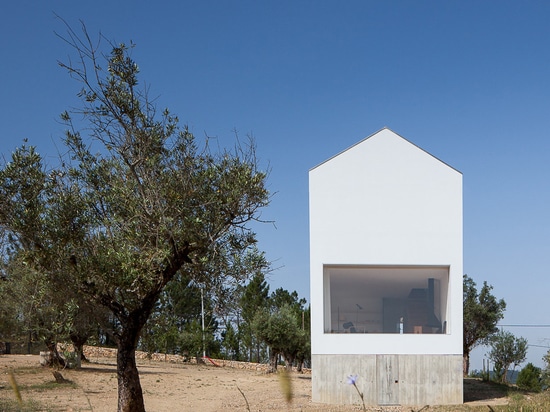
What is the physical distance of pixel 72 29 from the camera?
1021 centimetres

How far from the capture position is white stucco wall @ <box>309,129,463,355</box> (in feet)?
70.3

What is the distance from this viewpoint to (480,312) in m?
34.3

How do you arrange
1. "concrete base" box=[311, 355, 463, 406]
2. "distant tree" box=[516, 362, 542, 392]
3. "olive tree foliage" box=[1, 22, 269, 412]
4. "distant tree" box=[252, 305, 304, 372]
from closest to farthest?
"olive tree foliage" box=[1, 22, 269, 412], "concrete base" box=[311, 355, 463, 406], "distant tree" box=[516, 362, 542, 392], "distant tree" box=[252, 305, 304, 372]

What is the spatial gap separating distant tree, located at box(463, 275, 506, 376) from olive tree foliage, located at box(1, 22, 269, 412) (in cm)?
2453

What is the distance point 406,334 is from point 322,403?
11.5 feet

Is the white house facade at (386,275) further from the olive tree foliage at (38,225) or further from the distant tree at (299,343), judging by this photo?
the distant tree at (299,343)

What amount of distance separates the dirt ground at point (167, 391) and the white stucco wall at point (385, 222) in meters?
2.17

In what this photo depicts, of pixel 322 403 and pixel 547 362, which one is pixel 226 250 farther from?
pixel 547 362

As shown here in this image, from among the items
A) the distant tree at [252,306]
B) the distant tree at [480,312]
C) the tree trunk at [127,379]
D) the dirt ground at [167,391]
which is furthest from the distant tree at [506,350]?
the tree trunk at [127,379]

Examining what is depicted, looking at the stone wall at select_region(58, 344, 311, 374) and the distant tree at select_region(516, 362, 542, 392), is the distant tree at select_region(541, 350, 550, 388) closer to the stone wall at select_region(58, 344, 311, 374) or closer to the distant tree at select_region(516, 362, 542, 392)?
the distant tree at select_region(516, 362, 542, 392)

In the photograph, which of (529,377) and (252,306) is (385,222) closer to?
(529,377)

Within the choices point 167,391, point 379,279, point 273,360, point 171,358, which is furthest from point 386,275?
point 171,358

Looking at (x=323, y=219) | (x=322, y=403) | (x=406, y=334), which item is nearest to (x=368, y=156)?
(x=323, y=219)

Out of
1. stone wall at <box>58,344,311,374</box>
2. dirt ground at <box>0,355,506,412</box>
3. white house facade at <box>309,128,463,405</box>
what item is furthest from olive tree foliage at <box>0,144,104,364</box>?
stone wall at <box>58,344,311,374</box>
